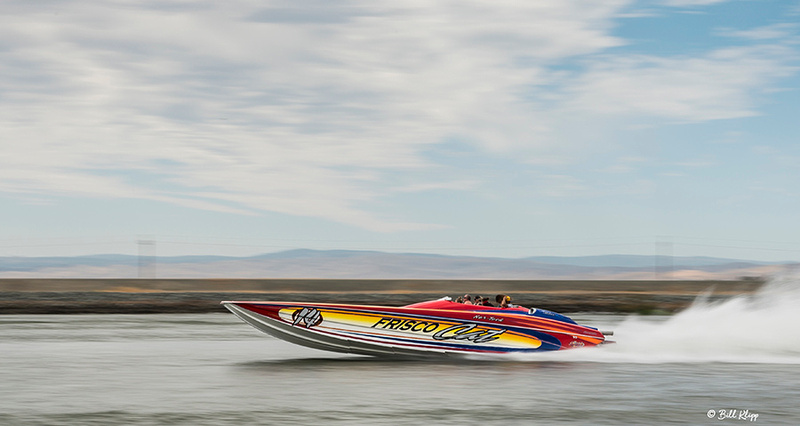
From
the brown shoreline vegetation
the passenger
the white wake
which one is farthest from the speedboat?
the brown shoreline vegetation

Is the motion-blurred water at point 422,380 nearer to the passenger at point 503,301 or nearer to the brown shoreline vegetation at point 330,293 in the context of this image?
the passenger at point 503,301

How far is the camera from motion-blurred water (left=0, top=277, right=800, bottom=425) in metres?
12.7

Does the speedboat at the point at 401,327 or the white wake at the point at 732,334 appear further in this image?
the white wake at the point at 732,334

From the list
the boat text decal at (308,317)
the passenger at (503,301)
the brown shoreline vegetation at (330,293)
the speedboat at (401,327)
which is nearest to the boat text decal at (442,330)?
the speedboat at (401,327)

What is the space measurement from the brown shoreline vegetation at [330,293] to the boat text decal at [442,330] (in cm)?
2766

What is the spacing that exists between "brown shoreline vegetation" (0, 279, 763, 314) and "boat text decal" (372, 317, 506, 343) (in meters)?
27.7

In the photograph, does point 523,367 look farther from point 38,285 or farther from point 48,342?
point 38,285

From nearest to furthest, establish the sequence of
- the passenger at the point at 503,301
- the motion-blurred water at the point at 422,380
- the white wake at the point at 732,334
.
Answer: the motion-blurred water at the point at 422,380 → the passenger at the point at 503,301 → the white wake at the point at 732,334

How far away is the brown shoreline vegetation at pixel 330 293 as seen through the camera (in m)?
46.7

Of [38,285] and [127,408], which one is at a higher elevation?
[38,285]

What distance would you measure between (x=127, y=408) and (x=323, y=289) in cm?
5012

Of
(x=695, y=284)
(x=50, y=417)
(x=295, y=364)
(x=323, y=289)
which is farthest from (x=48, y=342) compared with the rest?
(x=695, y=284)

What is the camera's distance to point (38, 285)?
206 feet

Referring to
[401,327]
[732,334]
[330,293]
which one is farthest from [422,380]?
[330,293]
